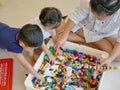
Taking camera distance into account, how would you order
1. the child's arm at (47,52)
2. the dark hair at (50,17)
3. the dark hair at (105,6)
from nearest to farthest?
1. the dark hair at (105,6)
2. the dark hair at (50,17)
3. the child's arm at (47,52)

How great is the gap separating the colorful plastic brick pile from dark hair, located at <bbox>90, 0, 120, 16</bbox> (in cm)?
33

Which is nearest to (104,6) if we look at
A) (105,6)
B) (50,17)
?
(105,6)

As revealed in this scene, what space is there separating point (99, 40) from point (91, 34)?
0.21 ft

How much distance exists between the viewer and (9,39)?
1121mm

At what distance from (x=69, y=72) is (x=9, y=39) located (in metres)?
0.35

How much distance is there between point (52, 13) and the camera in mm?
1073

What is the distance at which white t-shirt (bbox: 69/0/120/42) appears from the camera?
3.77 ft

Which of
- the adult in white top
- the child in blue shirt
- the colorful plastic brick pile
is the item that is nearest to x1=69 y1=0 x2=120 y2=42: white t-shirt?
the adult in white top

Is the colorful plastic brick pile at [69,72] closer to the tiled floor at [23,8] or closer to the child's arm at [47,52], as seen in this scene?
the child's arm at [47,52]

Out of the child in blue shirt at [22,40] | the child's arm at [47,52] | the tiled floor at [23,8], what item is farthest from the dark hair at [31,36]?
the tiled floor at [23,8]

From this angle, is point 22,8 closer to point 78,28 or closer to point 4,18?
point 4,18

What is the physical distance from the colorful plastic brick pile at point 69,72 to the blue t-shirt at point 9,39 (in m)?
0.18

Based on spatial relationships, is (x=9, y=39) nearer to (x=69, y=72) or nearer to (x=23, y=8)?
(x=69, y=72)

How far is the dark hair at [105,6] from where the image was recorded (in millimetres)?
925
